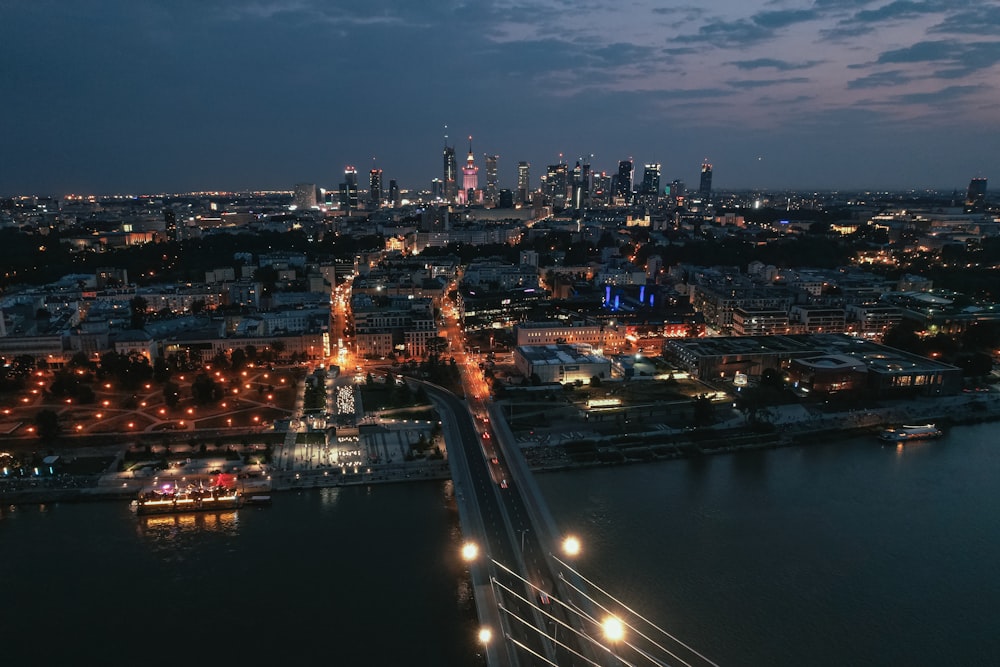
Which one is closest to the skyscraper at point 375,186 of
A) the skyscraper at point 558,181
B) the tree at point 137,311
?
the skyscraper at point 558,181

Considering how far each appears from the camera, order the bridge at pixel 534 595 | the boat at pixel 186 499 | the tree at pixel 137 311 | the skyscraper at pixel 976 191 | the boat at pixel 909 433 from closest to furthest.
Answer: the bridge at pixel 534 595 < the boat at pixel 186 499 < the boat at pixel 909 433 < the tree at pixel 137 311 < the skyscraper at pixel 976 191

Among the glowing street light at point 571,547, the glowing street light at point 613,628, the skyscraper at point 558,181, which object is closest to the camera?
the glowing street light at point 613,628

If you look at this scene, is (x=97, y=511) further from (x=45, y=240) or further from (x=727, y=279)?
(x=45, y=240)

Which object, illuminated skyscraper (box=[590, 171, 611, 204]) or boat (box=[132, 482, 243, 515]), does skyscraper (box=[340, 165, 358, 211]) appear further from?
boat (box=[132, 482, 243, 515])

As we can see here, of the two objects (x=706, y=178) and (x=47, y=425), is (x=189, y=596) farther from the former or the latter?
(x=706, y=178)

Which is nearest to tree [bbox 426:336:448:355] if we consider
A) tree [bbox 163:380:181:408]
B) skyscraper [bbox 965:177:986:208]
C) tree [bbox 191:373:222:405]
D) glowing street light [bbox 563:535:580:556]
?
tree [bbox 191:373:222:405]

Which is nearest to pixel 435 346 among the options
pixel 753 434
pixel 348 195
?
pixel 753 434

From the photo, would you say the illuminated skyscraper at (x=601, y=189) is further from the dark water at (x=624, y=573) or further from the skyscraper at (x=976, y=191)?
the dark water at (x=624, y=573)
